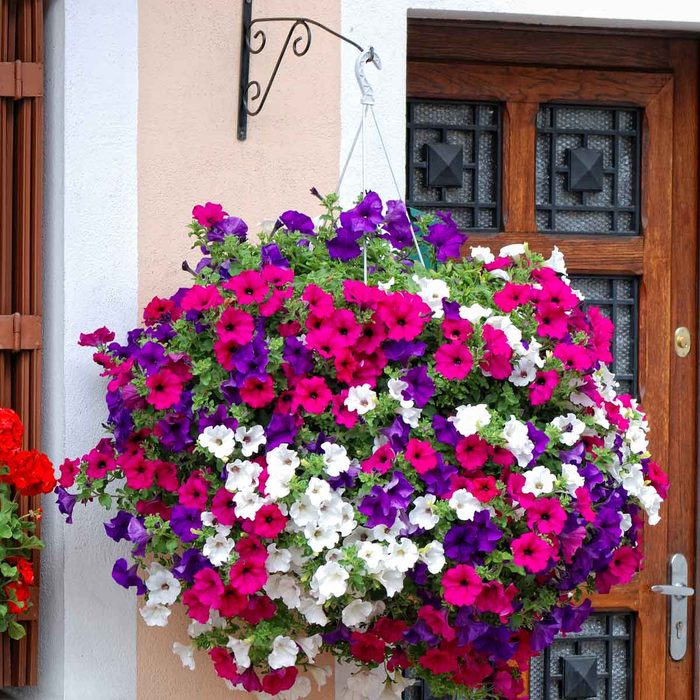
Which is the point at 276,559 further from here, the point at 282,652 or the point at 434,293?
the point at 434,293

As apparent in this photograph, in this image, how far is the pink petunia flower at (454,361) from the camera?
2.64 meters

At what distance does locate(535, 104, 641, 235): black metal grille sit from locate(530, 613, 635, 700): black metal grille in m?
1.04

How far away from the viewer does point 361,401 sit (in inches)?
105

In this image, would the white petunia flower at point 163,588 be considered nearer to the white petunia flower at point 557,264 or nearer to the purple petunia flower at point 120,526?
the purple petunia flower at point 120,526

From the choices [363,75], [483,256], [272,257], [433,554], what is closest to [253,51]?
A: [363,75]

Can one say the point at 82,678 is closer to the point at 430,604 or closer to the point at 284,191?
the point at 430,604

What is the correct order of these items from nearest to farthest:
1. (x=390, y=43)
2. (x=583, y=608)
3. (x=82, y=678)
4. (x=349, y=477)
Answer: (x=349, y=477) < (x=583, y=608) < (x=82, y=678) < (x=390, y=43)

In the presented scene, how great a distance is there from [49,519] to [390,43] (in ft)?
4.47

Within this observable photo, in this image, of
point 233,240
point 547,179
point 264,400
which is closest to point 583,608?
point 264,400

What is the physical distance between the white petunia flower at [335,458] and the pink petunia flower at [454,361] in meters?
0.24

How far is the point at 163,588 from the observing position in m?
2.82

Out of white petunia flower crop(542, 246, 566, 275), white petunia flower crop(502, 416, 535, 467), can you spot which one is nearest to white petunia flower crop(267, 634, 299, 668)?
white petunia flower crop(502, 416, 535, 467)

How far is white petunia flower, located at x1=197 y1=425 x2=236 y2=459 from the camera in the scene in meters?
2.65

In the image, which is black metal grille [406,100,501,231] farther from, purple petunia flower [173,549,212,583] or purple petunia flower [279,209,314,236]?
purple petunia flower [173,549,212,583]
